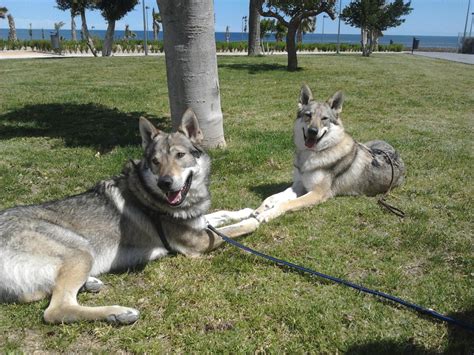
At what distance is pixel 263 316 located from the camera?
3.42 metres

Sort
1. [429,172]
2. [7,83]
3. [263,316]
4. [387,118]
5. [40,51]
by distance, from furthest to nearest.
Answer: [40,51] → [7,83] → [387,118] → [429,172] → [263,316]

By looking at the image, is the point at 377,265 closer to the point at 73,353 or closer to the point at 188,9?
the point at 73,353

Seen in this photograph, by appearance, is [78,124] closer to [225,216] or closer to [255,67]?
[225,216]

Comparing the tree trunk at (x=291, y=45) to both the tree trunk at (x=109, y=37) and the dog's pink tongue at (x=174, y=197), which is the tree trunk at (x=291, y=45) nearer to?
the tree trunk at (x=109, y=37)

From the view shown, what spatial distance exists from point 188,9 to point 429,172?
5118mm

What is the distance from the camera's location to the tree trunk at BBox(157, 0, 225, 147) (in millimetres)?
7176

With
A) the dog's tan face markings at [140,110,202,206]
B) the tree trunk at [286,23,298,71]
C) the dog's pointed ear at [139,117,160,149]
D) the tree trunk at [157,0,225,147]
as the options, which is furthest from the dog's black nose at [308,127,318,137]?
the tree trunk at [286,23,298,71]

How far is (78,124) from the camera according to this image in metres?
9.90

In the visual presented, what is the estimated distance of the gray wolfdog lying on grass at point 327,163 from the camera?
5.68m

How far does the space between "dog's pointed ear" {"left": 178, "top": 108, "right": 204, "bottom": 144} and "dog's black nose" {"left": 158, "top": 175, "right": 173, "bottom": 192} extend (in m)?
0.74

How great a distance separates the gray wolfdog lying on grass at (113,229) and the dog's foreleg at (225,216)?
0.36 m

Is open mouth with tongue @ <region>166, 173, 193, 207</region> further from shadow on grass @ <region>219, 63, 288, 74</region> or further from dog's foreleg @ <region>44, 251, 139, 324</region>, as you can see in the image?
shadow on grass @ <region>219, 63, 288, 74</region>

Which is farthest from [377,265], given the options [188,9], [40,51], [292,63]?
[40,51]

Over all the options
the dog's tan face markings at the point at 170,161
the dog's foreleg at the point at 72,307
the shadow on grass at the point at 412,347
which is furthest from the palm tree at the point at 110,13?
the shadow on grass at the point at 412,347
